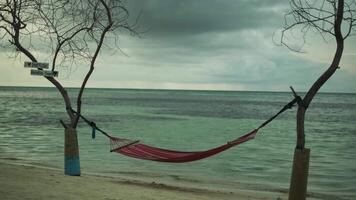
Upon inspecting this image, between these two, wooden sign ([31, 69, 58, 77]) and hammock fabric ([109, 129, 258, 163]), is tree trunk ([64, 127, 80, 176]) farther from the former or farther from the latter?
wooden sign ([31, 69, 58, 77])

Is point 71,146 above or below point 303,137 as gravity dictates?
below

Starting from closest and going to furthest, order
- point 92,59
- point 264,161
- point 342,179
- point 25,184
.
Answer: point 25,184 → point 92,59 → point 342,179 → point 264,161

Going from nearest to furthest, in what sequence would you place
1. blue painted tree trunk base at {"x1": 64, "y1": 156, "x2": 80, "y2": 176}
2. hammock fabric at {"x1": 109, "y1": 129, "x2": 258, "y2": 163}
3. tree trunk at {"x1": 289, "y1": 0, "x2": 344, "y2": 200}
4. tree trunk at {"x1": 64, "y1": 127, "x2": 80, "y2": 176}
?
tree trunk at {"x1": 289, "y1": 0, "x2": 344, "y2": 200}
hammock fabric at {"x1": 109, "y1": 129, "x2": 258, "y2": 163}
tree trunk at {"x1": 64, "y1": 127, "x2": 80, "y2": 176}
blue painted tree trunk base at {"x1": 64, "y1": 156, "x2": 80, "y2": 176}

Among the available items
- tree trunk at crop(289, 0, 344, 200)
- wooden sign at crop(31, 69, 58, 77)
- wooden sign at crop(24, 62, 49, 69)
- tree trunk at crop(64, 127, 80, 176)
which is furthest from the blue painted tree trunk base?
tree trunk at crop(289, 0, 344, 200)

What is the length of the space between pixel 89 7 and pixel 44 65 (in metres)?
1.33

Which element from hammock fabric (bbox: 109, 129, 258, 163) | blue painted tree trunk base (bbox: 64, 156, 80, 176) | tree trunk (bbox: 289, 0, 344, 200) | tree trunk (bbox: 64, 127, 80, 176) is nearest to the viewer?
tree trunk (bbox: 289, 0, 344, 200)

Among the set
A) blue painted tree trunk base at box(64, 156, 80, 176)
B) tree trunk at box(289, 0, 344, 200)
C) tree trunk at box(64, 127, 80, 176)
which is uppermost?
tree trunk at box(289, 0, 344, 200)

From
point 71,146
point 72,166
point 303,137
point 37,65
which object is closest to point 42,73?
point 37,65

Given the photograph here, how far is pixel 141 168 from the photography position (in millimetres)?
15359

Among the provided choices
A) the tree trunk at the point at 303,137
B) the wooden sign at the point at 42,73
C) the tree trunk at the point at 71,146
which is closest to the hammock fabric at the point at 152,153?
the tree trunk at the point at 71,146

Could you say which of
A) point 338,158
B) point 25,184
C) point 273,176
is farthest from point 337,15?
point 338,158

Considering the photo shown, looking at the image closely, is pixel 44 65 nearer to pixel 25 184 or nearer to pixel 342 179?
pixel 25 184

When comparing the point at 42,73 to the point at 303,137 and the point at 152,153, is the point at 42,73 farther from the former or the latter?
the point at 303,137

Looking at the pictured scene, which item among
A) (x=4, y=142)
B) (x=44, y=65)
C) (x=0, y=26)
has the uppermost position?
(x=0, y=26)
